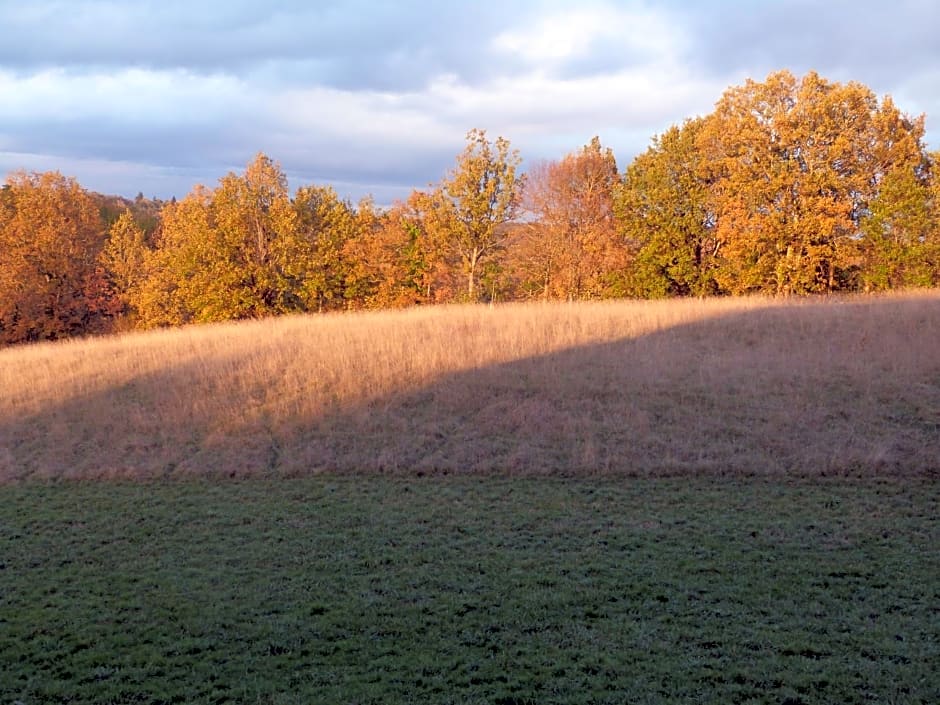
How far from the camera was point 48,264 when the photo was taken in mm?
39062

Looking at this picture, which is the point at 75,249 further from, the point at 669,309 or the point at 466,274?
the point at 669,309

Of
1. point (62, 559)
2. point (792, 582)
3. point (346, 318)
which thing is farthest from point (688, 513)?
point (346, 318)

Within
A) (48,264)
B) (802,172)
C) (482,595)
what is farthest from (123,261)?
(482,595)

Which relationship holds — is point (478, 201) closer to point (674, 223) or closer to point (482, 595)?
point (674, 223)

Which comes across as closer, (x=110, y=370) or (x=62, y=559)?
(x=62, y=559)

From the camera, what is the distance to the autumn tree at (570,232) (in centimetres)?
3697

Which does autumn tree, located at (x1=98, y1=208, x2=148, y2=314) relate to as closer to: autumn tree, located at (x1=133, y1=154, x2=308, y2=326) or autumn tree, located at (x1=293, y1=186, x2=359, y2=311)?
autumn tree, located at (x1=133, y1=154, x2=308, y2=326)

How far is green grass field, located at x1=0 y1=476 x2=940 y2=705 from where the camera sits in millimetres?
4695

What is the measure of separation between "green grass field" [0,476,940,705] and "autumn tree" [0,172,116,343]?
32301mm

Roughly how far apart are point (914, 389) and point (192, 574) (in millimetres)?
12553

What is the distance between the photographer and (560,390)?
13719 mm

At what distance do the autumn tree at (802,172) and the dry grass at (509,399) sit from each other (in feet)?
Answer: 39.1

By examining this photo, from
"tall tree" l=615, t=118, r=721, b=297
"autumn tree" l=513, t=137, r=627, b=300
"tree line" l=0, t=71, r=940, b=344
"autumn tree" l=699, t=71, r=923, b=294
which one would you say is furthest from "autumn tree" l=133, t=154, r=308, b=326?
"autumn tree" l=699, t=71, r=923, b=294

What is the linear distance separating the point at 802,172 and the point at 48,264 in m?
37.2
